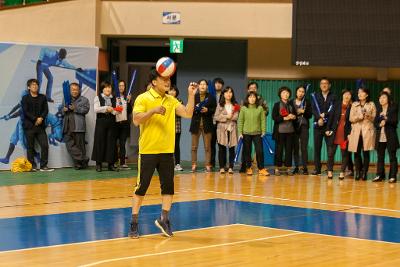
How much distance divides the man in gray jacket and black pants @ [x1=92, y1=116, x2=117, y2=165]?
458 millimetres

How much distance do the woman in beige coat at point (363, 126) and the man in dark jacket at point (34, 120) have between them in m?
6.80

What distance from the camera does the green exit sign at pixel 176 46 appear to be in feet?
62.2

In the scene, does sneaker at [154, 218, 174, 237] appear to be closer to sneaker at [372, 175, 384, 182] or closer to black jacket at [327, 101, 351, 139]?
sneaker at [372, 175, 384, 182]

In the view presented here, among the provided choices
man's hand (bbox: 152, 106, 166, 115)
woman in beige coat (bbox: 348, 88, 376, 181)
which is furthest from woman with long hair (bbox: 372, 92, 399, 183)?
man's hand (bbox: 152, 106, 166, 115)

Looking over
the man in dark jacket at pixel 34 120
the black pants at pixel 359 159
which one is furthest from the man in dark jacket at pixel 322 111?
the man in dark jacket at pixel 34 120

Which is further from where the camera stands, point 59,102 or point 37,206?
point 59,102

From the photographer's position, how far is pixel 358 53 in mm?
16531

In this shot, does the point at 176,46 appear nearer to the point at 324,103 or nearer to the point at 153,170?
the point at 324,103

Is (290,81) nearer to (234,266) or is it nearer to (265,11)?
(265,11)

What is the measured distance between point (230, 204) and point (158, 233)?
9.46 ft

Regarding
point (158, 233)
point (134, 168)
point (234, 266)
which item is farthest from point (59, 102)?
point (234, 266)

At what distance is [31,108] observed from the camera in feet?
53.1

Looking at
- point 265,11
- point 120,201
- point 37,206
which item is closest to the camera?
point 37,206

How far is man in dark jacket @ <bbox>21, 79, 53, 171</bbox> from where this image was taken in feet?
53.0
